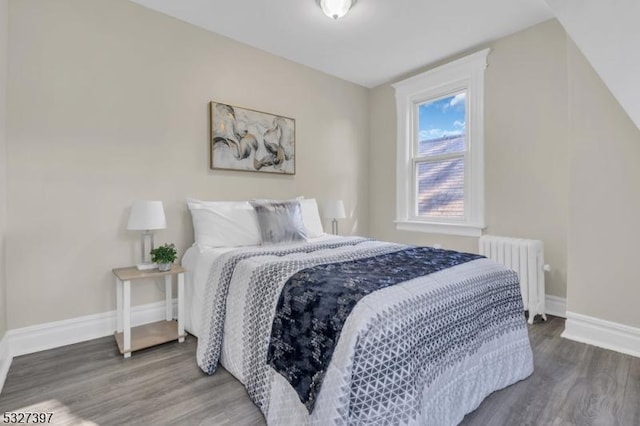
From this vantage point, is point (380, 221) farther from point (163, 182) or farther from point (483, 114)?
point (163, 182)

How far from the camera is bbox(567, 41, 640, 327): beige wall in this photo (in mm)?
2182

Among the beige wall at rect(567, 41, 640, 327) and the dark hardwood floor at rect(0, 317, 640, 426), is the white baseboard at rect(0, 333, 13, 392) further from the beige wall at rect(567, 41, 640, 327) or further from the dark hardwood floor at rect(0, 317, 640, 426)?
the beige wall at rect(567, 41, 640, 327)

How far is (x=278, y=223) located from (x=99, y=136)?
4.85ft

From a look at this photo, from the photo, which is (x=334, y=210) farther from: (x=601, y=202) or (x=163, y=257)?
(x=601, y=202)

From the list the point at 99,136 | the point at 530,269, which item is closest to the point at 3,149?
the point at 99,136

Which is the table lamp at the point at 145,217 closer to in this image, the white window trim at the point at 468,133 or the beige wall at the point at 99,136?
Result: the beige wall at the point at 99,136

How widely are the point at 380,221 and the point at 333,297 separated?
306 cm

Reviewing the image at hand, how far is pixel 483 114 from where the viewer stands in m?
3.26

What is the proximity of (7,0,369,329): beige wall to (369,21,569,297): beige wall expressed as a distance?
2.35 metres

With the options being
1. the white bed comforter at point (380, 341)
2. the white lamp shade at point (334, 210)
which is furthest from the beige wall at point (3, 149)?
the white lamp shade at point (334, 210)

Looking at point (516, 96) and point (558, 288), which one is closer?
point (558, 288)

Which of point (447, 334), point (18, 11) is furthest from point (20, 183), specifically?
point (447, 334)

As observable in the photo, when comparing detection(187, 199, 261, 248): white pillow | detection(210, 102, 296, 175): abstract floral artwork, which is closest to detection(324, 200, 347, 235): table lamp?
detection(210, 102, 296, 175): abstract floral artwork

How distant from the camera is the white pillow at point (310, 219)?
3.17 m
